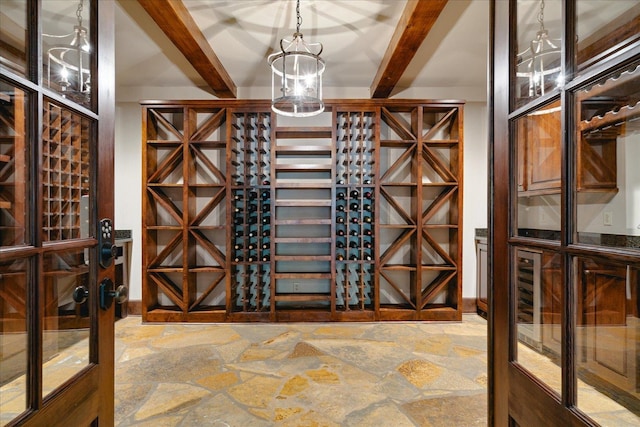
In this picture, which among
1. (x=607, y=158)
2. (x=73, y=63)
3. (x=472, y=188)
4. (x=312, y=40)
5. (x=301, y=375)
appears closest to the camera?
(x=607, y=158)

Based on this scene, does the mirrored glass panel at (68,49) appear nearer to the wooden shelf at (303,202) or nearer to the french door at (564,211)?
the french door at (564,211)

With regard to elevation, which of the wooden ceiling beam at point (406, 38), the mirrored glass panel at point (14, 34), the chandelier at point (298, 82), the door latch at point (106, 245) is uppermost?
the wooden ceiling beam at point (406, 38)

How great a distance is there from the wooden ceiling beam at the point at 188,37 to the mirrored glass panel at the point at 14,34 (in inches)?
60.0

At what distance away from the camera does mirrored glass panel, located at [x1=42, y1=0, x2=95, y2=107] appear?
79 centimetres

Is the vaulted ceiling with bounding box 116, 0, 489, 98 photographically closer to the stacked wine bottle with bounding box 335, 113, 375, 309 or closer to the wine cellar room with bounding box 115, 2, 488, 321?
the wine cellar room with bounding box 115, 2, 488, 321

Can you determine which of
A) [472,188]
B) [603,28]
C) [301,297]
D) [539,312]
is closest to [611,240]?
[539,312]

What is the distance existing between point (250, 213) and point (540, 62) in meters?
2.99

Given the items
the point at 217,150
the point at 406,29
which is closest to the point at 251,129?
the point at 217,150

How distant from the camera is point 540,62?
0.90 metres

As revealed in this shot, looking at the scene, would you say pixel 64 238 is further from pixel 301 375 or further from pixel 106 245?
pixel 301 375

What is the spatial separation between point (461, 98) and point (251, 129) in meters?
2.54

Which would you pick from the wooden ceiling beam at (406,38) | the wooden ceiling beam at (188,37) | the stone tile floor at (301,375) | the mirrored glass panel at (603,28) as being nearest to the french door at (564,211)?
the mirrored glass panel at (603,28)

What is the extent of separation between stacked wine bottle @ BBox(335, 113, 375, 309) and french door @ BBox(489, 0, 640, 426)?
2.38 m

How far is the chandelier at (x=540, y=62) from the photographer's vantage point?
2.61 ft
